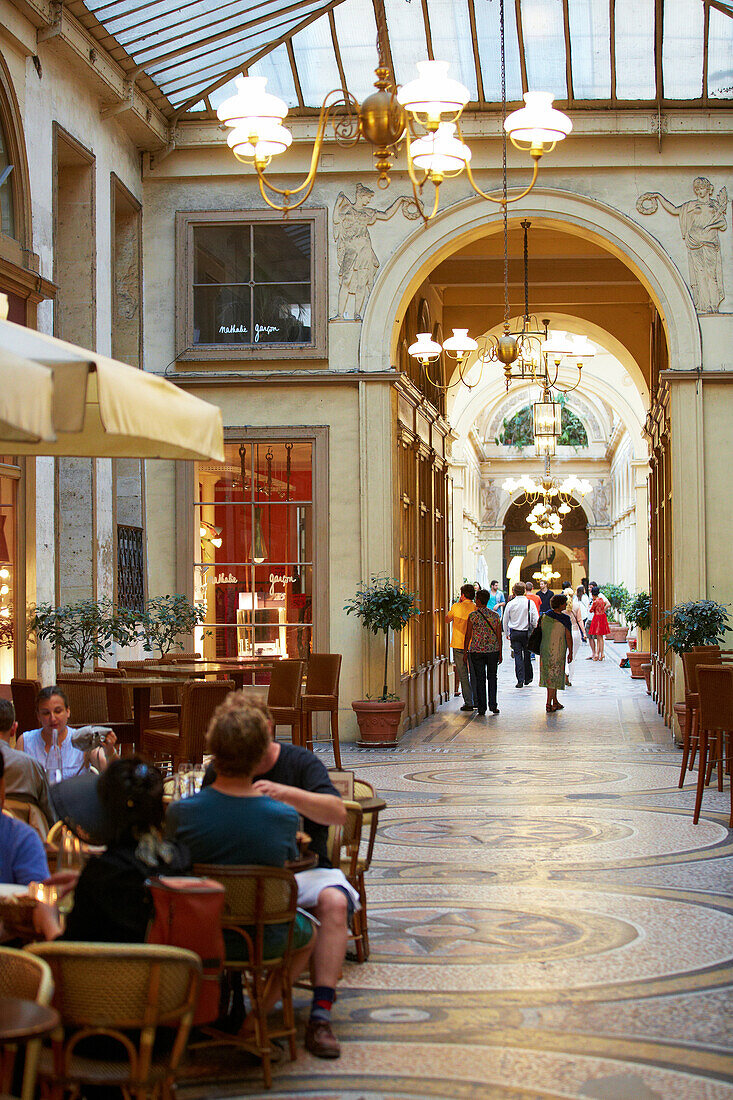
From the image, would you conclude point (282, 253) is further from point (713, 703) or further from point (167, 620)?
point (713, 703)

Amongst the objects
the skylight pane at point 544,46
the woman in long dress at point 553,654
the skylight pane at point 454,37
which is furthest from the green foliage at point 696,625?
the skylight pane at point 454,37

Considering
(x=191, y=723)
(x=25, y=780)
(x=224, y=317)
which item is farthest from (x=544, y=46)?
(x=25, y=780)

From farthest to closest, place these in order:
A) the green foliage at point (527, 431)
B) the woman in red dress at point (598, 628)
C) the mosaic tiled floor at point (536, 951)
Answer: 1. the green foliage at point (527, 431)
2. the woman in red dress at point (598, 628)
3. the mosaic tiled floor at point (536, 951)

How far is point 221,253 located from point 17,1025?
10785 millimetres

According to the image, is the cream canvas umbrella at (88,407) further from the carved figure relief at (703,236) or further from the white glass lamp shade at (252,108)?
the carved figure relief at (703,236)

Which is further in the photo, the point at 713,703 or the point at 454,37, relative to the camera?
the point at 454,37

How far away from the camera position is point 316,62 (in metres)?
11.8

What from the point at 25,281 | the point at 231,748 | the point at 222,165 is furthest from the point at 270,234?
the point at 231,748

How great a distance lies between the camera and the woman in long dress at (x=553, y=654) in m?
14.8

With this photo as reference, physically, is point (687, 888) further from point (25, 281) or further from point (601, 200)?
point (601, 200)

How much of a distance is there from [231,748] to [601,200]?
967cm

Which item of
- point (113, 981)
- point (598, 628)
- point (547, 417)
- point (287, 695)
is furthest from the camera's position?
point (598, 628)

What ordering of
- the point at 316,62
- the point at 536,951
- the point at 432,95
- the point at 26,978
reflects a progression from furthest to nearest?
1. the point at 316,62
2. the point at 432,95
3. the point at 536,951
4. the point at 26,978

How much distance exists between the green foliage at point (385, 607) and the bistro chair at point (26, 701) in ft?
16.0
